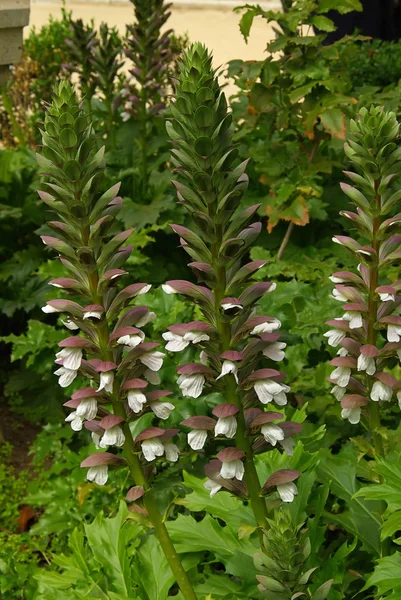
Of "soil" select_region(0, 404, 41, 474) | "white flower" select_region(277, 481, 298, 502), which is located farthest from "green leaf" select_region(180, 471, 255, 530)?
"soil" select_region(0, 404, 41, 474)

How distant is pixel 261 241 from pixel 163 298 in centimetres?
160

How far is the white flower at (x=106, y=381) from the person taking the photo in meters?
2.00

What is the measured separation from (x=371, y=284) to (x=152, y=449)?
83 cm

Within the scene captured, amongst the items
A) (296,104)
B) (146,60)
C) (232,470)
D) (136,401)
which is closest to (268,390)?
(232,470)

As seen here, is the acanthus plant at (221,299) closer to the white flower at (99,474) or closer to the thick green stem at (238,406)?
the thick green stem at (238,406)

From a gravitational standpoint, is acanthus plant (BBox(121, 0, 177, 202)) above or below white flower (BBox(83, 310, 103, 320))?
above

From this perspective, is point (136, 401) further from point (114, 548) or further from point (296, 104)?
point (296, 104)

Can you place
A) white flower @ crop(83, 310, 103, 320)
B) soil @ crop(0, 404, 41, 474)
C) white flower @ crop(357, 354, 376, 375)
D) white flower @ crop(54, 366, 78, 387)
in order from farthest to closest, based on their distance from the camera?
1. soil @ crop(0, 404, 41, 474)
2. white flower @ crop(357, 354, 376, 375)
3. white flower @ crop(54, 366, 78, 387)
4. white flower @ crop(83, 310, 103, 320)

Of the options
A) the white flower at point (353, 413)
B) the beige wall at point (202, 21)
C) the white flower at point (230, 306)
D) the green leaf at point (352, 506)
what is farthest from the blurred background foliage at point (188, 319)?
the beige wall at point (202, 21)

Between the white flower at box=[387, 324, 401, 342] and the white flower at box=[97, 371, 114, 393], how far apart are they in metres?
0.81

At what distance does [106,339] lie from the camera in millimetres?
2084

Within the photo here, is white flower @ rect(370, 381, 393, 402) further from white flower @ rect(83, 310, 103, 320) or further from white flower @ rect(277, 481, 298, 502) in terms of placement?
white flower @ rect(83, 310, 103, 320)

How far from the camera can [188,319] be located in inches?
146

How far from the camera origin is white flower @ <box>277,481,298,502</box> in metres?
2.06
